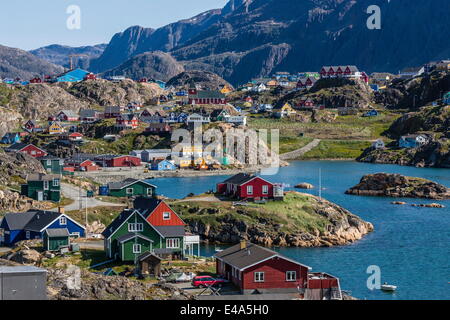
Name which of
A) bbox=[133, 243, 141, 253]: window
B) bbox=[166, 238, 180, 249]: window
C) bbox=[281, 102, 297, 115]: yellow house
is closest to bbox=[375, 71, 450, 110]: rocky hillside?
bbox=[281, 102, 297, 115]: yellow house

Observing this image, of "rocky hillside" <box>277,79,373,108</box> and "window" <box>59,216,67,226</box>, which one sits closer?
"window" <box>59,216,67,226</box>

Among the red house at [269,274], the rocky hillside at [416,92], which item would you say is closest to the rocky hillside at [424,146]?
the rocky hillside at [416,92]

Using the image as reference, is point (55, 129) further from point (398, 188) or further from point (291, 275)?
point (291, 275)

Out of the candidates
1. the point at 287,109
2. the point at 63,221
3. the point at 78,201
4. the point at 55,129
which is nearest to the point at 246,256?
the point at 63,221

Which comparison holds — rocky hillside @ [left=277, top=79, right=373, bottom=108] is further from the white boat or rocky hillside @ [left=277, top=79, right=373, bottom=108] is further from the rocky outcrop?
the white boat

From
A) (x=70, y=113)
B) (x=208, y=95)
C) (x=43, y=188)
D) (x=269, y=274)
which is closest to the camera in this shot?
(x=269, y=274)

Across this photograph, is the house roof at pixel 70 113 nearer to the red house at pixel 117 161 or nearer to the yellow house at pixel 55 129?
the yellow house at pixel 55 129

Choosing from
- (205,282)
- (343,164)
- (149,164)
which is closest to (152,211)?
(205,282)

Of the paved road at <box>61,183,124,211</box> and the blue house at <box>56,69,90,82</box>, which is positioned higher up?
the blue house at <box>56,69,90,82</box>
